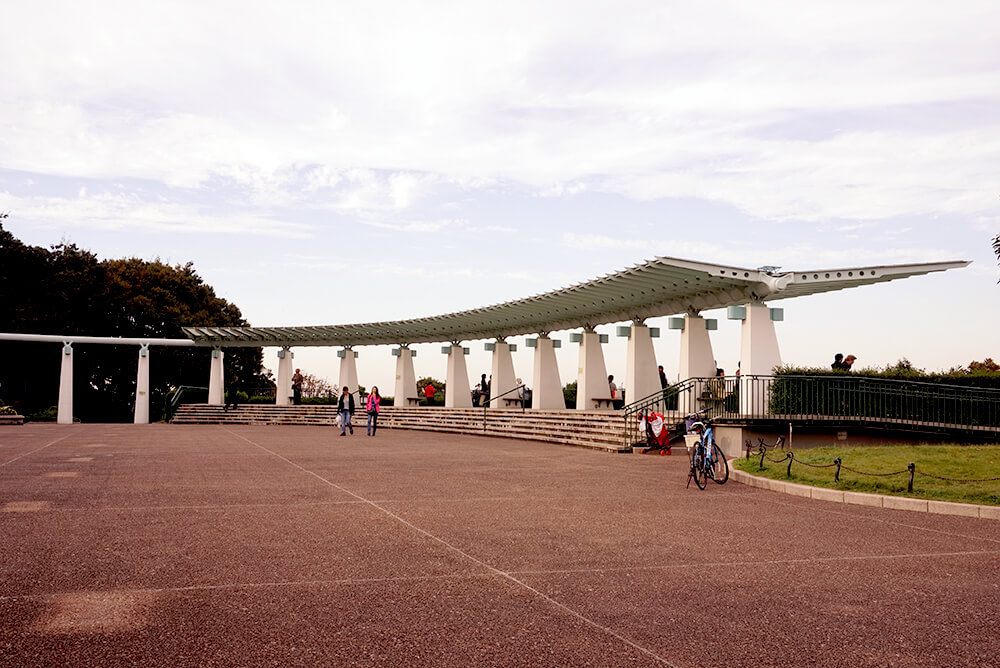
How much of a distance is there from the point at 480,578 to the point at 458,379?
3626cm

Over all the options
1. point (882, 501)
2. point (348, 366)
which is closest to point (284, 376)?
point (348, 366)

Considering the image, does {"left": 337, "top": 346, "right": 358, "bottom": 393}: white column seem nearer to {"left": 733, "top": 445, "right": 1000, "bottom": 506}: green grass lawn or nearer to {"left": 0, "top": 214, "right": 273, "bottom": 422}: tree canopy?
{"left": 0, "top": 214, "right": 273, "bottom": 422}: tree canopy

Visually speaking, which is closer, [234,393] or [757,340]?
[757,340]

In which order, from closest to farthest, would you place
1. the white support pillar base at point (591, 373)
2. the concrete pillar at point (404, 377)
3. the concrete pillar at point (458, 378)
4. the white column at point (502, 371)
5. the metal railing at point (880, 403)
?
the metal railing at point (880, 403), the white support pillar base at point (591, 373), the white column at point (502, 371), the concrete pillar at point (458, 378), the concrete pillar at point (404, 377)

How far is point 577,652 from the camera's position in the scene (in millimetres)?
4863

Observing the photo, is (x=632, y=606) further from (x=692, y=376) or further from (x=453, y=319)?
(x=453, y=319)

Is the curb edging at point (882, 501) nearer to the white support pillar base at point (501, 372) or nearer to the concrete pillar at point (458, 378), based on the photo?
the white support pillar base at point (501, 372)

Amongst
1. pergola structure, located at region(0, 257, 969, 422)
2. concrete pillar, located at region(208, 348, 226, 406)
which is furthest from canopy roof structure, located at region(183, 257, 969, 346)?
concrete pillar, located at region(208, 348, 226, 406)

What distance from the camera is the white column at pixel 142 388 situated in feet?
144

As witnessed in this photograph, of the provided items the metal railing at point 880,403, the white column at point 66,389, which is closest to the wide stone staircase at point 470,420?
the metal railing at point 880,403

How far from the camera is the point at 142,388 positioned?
4400cm

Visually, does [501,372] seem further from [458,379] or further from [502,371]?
[458,379]

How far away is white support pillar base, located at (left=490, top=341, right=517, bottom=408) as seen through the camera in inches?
1555

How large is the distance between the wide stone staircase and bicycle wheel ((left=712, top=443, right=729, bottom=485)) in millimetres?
8063
